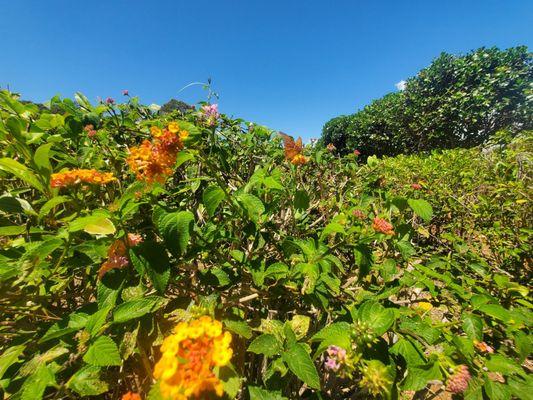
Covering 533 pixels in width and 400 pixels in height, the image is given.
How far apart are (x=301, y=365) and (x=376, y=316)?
11.3 inches

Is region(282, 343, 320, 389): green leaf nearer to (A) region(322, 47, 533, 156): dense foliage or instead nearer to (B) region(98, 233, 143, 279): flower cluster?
(B) region(98, 233, 143, 279): flower cluster

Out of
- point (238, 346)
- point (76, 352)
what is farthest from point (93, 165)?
point (238, 346)

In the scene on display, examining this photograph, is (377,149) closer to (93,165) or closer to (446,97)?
(446,97)

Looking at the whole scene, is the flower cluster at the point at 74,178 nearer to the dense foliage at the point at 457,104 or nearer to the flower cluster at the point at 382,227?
the flower cluster at the point at 382,227

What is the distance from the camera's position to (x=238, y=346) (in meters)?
1.08

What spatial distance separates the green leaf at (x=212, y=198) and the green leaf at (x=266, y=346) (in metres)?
0.43

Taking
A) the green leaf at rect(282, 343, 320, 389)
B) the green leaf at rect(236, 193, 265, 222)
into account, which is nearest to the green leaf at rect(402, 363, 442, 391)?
the green leaf at rect(282, 343, 320, 389)

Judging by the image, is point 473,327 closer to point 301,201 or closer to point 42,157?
point 301,201

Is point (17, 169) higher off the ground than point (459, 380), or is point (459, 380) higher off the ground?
point (17, 169)

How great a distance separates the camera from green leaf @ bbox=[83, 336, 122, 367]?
74 cm

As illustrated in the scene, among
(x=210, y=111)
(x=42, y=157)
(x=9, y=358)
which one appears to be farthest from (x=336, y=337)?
(x=210, y=111)

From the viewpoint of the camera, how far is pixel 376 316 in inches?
34.5

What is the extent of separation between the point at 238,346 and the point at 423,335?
66cm

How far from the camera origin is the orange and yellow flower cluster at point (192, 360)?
2.11ft
